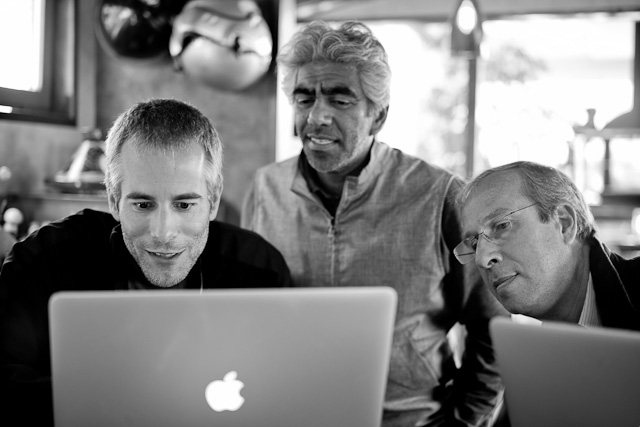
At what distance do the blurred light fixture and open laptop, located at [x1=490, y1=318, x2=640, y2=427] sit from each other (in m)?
2.96

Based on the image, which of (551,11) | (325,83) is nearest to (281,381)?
(325,83)

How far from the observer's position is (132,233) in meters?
1.41

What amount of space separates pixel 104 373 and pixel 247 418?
0.20 m

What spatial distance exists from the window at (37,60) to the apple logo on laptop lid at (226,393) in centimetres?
243

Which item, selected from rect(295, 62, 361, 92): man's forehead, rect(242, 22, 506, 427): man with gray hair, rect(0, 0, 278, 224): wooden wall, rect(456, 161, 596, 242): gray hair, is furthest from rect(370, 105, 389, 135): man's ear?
rect(0, 0, 278, 224): wooden wall

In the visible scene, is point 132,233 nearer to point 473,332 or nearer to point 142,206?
point 142,206

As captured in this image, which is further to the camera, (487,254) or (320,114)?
(320,114)

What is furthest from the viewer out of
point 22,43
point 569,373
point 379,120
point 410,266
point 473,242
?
point 22,43

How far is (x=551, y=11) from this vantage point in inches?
184

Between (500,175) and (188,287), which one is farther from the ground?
(500,175)

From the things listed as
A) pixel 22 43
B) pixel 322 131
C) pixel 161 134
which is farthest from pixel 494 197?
pixel 22 43

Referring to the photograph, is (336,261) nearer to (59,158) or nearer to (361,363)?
(361,363)

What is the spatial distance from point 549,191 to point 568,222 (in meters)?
0.07

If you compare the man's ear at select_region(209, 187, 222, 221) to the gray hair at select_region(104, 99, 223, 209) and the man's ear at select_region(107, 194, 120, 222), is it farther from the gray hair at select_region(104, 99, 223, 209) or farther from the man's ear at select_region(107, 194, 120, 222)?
the man's ear at select_region(107, 194, 120, 222)
